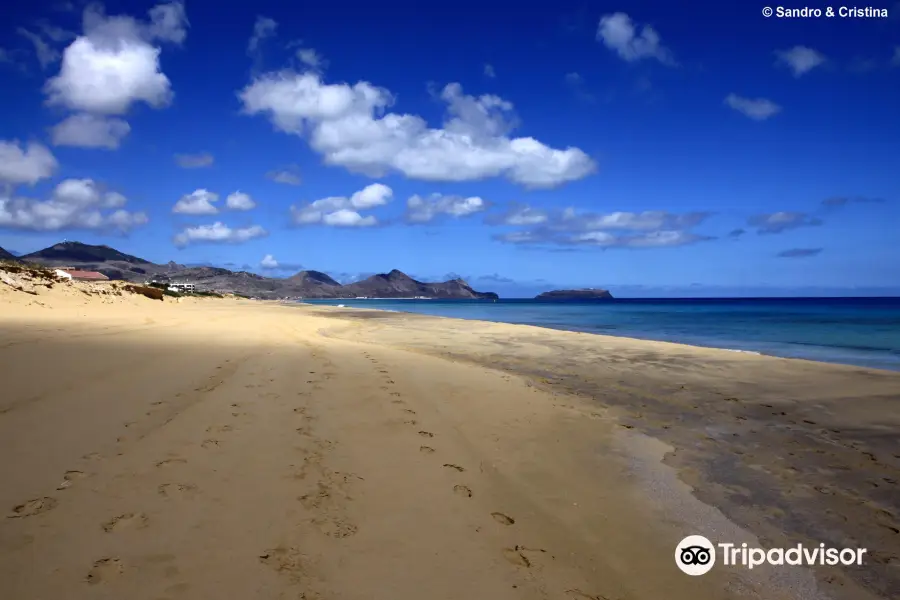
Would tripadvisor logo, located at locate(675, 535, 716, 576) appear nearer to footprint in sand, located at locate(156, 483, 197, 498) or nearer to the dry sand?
the dry sand

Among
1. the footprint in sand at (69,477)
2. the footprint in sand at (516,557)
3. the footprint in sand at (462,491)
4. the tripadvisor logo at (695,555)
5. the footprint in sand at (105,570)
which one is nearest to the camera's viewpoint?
the footprint in sand at (105,570)

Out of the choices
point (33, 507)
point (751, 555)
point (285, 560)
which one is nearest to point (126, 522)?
point (33, 507)

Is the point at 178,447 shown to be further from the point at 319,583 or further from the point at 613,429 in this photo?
the point at 613,429

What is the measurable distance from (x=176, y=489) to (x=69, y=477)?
3.12ft

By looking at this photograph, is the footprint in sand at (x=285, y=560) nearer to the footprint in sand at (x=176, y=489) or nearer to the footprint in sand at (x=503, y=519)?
the footprint in sand at (x=176, y=489)

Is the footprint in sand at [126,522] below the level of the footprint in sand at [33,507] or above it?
below

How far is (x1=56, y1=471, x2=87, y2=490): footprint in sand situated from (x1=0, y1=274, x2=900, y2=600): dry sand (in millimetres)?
20

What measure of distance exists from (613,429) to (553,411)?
108cm

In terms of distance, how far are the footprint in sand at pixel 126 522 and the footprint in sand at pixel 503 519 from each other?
2.67 meters

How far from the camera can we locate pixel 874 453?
239 inches

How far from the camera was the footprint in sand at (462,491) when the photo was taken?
445 cm

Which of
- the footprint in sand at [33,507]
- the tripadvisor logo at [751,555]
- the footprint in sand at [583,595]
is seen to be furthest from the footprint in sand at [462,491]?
the footprint in sand at [33,507]

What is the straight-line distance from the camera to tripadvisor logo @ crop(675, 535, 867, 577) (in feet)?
12.1

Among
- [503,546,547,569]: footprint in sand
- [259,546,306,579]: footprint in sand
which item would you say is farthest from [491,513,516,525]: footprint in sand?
[259,546,306,579]: footprint in sand
